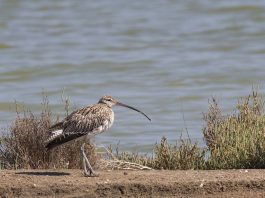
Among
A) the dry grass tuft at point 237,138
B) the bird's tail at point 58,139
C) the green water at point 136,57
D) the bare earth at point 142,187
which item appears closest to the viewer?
the bare earth at point 142,187

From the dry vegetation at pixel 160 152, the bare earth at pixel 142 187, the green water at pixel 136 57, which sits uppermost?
the green water at pixel 136 57

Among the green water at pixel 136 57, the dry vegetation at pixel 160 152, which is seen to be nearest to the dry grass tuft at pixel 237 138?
the dry vegetation at pixel 160 152

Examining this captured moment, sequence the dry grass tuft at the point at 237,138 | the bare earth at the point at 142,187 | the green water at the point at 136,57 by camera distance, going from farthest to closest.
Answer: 1. the green water at the point at 136,57
2. the dry grass tuft at the point at 237,138
3. the bare earth at the point at 142,187

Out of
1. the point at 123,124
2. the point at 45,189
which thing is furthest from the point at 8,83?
the point at 45,189

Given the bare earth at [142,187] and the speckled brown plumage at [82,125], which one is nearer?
the bare earth at [142,187]

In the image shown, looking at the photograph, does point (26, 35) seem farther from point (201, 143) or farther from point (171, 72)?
point (201, 143)

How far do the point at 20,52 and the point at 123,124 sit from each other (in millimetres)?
11398

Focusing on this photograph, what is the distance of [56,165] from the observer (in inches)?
537

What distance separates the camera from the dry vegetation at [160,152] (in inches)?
523

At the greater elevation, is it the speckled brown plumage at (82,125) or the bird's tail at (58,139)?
the speckled brown plumage at (82,125)

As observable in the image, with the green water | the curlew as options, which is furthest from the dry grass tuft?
the green water

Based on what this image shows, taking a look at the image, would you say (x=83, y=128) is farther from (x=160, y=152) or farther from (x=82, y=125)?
(x=160, y=152)

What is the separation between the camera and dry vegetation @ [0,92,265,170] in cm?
1328

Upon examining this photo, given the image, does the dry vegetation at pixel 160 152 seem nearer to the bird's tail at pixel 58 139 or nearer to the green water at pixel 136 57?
the bird's tail at pixel 58 139
